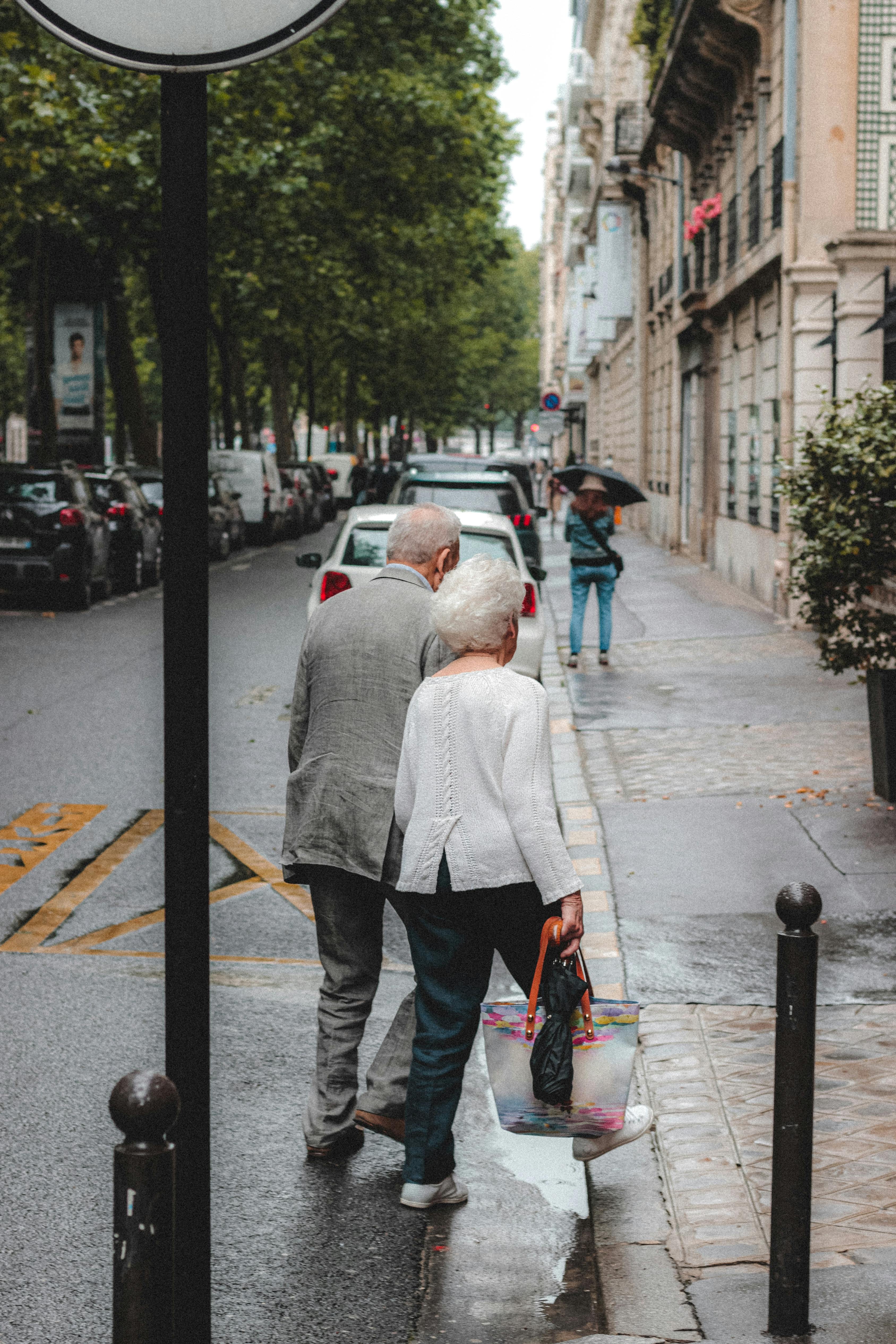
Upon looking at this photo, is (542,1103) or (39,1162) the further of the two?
(39,1162)

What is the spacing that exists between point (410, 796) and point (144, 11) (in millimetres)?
2189

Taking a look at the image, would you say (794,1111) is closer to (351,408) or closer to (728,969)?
(728,969)

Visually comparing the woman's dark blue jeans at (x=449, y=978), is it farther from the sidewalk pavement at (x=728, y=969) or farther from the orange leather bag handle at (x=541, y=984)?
the sidewalk pavement at (x=728, y=969)

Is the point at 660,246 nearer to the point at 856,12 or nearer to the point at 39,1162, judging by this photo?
the point at 856,12

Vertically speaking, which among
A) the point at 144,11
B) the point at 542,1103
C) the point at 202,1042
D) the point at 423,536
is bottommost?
the point at 542,1103

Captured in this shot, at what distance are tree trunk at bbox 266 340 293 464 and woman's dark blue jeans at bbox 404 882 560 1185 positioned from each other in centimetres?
4863

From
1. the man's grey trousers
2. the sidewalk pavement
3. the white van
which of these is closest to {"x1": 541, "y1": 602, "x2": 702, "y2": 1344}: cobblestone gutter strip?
the sidewalk pavement

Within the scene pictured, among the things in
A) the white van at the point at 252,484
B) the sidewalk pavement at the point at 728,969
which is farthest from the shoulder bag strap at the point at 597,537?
the white van at the point at 252,484

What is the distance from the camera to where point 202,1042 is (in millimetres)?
2818

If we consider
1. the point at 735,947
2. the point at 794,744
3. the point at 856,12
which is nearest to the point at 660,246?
the point at 856,12

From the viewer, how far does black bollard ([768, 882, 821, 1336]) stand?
3.49 metres

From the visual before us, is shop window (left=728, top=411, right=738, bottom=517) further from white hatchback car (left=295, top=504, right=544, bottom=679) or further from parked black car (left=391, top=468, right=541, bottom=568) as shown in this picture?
white hatchback car (left=295, top=504, right=544, bottom=679)

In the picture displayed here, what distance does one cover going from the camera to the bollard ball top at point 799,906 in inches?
138

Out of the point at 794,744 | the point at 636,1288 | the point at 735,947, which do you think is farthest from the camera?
the point at 794,744
